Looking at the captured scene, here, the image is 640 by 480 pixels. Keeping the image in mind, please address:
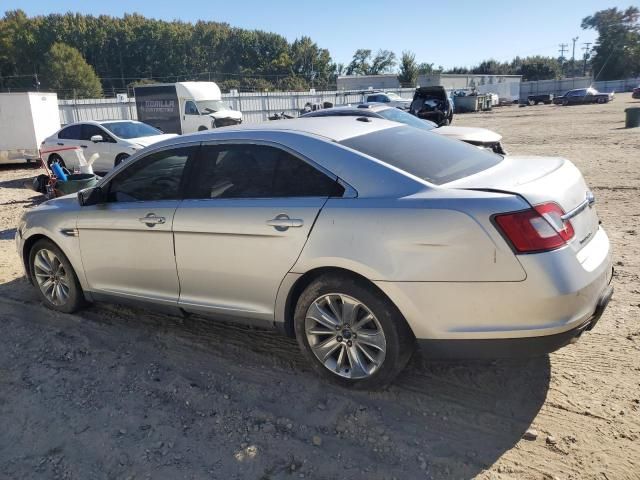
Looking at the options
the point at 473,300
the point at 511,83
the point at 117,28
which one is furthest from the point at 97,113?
the point at 117,28

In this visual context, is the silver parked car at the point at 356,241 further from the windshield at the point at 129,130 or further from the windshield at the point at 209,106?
the windshield at the point at 209,106

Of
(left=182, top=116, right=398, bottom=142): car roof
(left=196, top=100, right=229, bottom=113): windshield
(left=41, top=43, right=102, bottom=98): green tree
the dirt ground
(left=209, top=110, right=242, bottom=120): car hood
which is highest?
(left=41, top=43, right=102, bottom=98): green tree

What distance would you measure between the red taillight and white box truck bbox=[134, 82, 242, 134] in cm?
1985

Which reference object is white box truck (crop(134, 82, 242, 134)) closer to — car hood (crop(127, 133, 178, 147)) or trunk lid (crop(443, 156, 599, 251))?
car hood (crop(127, 133, 178, 147))

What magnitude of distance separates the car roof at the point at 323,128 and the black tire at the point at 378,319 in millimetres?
955

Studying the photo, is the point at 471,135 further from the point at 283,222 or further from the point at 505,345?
the point at 505,345

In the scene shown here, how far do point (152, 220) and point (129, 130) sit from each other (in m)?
10.6

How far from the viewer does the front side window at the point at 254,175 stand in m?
3.25

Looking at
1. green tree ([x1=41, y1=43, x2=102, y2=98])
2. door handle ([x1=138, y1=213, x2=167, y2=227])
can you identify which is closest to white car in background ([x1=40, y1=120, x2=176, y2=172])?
door handle ([x1=138, y1=213, x2=167, y2=227])

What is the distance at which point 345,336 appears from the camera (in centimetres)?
317

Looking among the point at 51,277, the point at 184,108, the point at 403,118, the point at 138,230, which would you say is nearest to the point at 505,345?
the point at 138,230

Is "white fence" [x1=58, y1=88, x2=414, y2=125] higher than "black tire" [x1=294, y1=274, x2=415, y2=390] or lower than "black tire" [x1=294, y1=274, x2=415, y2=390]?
higher

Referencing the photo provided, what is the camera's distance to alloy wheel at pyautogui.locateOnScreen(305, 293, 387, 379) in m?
3.08

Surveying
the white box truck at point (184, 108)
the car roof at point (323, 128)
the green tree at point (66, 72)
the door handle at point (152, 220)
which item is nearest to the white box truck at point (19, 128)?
the white box truck at point (184, 108)
